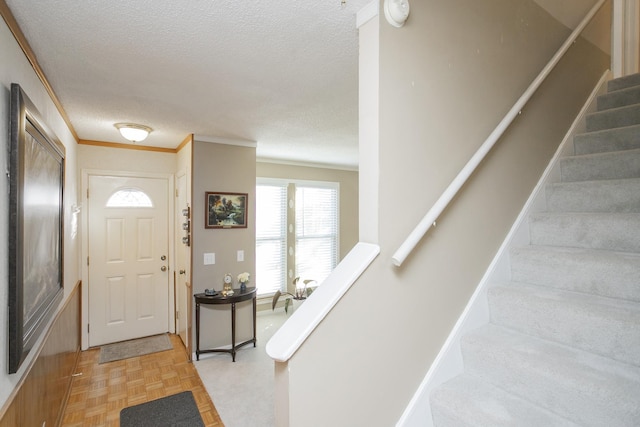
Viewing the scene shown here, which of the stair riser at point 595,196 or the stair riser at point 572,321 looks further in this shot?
the stair riser at point 595,196

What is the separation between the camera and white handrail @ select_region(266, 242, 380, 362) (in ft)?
3.34

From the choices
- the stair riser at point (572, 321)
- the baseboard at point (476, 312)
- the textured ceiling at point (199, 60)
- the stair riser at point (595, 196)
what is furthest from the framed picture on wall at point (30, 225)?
the stair riser at point (595, 196)

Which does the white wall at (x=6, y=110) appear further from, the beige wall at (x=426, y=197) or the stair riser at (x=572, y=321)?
the stair riser at (x=572, y=321)

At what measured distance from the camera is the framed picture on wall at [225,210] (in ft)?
11.5

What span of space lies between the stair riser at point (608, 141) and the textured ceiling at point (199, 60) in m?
1.55

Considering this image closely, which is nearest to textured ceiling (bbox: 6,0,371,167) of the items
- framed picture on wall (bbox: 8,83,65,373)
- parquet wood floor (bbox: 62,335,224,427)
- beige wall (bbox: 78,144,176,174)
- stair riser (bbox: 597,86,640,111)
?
framed picture on wall (bbox: 8,83,65,373)

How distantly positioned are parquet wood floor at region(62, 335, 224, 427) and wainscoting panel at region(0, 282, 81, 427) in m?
0.13

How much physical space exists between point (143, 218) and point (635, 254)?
14.4 feet

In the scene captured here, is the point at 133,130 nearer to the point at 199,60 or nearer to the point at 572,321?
the point at 199,60

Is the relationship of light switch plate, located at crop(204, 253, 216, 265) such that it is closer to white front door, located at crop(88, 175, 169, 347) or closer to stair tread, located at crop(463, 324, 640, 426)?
white front door, located at crop(88, 175, 169, 347)

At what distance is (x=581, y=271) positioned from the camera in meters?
1.45

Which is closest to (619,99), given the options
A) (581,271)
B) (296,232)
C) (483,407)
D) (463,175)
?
(581,271)

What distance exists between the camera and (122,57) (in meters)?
1.71

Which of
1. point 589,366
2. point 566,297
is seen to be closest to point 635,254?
point 566,297
